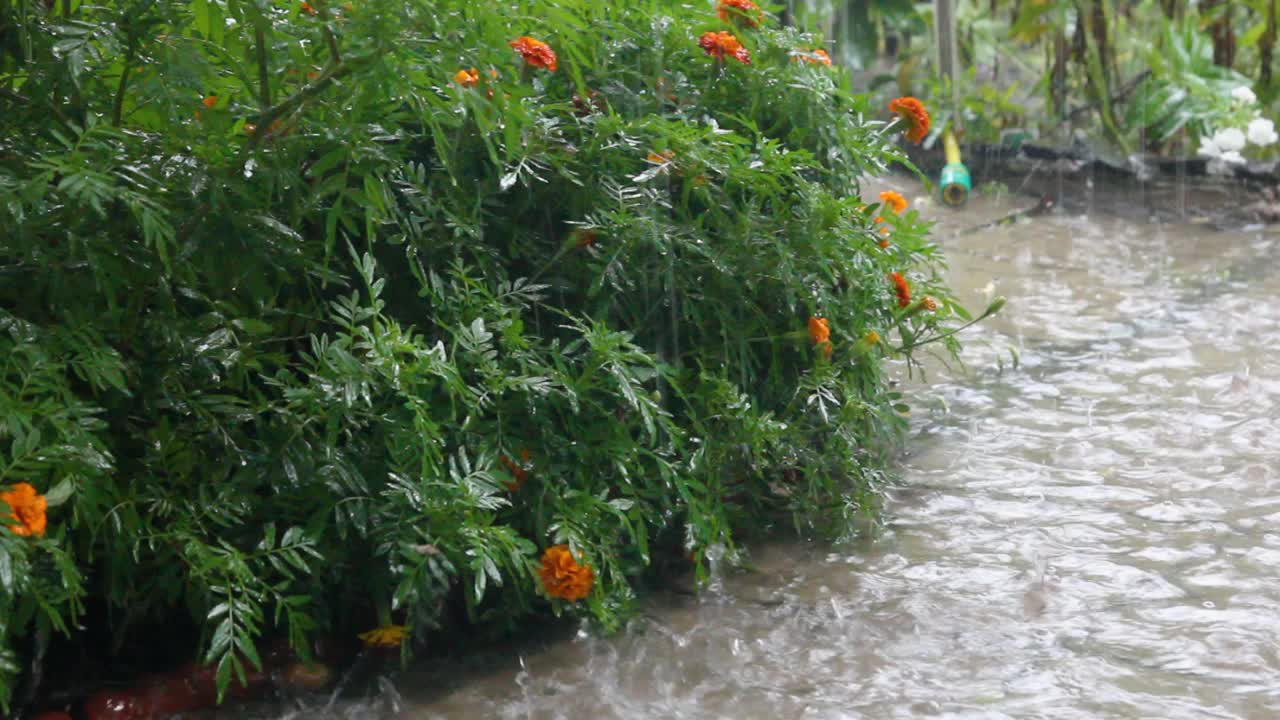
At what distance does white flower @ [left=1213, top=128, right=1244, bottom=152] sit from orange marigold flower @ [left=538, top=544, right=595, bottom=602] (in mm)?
4691

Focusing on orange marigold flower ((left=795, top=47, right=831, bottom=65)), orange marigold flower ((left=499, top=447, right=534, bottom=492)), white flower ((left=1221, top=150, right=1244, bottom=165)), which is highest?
orange marigold flower ((left=795, top=47, right=831, bottom=65))

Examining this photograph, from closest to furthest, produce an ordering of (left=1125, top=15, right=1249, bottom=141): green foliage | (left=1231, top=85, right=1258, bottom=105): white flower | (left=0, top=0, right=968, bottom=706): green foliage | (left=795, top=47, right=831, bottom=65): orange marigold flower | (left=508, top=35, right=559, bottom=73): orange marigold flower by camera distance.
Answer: (left=0, top=0, right=968, bottom=706): green foliage < (left=508, top=35, right=559, bottom=73): orange marigold flower < (left=795, top=47, right=831, bottom=65): orange marigold flower < (left=1231, top=85, right=1258, bottom=105): white flower < (left=1125, top=15, right=1249, bottom=141): green foliage

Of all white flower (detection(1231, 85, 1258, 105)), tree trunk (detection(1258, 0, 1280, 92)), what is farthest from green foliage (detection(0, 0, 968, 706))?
tree trunk (detection(1258, 0, 1280, 92))

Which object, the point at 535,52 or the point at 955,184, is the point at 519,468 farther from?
the point at 955,184

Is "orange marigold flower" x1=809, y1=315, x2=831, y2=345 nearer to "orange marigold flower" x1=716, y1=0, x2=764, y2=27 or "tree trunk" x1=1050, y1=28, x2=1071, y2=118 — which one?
"orange marigold flower" x1=716, y1=0, x2=764, y2=27

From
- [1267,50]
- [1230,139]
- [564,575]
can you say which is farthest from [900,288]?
[1267,50]

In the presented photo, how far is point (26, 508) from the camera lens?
2.02 metres

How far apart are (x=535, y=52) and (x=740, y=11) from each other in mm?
652

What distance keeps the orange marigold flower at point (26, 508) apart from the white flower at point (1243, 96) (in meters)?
5.73

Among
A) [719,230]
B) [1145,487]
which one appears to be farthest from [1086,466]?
[719,230]

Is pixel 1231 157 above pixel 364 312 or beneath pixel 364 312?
beneath

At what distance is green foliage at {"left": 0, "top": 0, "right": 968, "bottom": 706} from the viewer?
7.38 ft

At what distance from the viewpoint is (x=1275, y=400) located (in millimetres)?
3875

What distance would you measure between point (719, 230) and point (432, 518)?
0.94 metres
